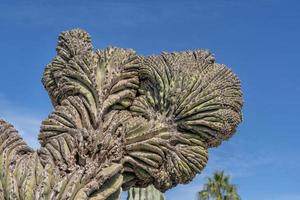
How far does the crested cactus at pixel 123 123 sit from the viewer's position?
149cm

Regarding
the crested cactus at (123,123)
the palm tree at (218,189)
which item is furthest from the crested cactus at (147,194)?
the palm tree at (218,189)

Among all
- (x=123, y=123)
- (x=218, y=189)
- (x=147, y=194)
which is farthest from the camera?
(x=218, y=189)

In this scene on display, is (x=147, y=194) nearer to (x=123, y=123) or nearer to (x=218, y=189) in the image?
(x=123, y=123)

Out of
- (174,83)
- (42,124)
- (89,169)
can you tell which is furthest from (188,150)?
(42,124)

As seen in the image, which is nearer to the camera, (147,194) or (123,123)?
(123,123)

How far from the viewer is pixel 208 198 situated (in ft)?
58.1

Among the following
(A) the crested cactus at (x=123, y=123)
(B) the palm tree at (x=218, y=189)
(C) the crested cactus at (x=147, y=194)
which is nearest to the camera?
(A) the crested cactus at (x=123, y=123)

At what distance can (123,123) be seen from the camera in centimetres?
162

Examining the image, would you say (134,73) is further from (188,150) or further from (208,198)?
(208,198)

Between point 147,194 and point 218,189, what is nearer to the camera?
point 147,194

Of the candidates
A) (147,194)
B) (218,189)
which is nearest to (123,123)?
(147,194)

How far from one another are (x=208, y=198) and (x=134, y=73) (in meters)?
16.4

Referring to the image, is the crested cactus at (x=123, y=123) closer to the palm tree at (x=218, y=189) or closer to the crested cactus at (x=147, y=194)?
the crested cactus at (x=147, y=194)

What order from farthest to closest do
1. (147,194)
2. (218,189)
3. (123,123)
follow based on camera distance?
(218,189) < (147,194) < (123,123)
